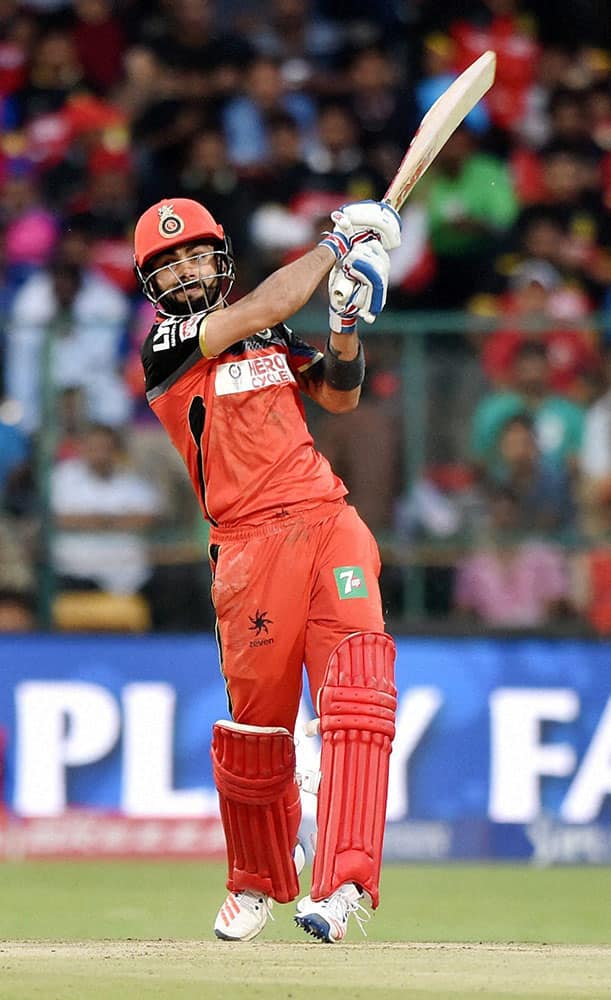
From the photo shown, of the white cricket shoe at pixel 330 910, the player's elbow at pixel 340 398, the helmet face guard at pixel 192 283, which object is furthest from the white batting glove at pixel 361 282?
the white cricket shoe at pixel 330 910

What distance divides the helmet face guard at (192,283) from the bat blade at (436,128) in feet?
2.00

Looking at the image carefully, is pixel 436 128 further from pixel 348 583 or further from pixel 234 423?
pixel 348 583

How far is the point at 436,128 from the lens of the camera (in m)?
6.59

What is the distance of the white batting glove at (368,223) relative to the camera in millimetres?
5969

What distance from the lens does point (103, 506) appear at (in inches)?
384

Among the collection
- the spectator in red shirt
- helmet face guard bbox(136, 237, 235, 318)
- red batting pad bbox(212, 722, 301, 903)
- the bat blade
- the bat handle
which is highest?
the bat blade

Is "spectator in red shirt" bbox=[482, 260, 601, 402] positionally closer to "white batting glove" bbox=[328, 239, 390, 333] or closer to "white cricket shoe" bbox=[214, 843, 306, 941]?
"white batting glove" bbox=[328, 239, 390, 333]

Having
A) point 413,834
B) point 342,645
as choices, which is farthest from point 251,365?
point 413,834

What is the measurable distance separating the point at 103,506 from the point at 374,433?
4.75 ft

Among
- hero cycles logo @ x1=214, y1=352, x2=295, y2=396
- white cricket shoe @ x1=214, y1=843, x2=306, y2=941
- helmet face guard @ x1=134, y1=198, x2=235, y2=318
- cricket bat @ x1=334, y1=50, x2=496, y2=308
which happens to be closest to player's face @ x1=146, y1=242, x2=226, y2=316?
helmet face guard @ x1=134, y1=198, x2=235, y2=318

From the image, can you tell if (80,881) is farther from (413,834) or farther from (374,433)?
(374,433)

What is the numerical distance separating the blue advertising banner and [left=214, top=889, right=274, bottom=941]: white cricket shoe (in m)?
3.16

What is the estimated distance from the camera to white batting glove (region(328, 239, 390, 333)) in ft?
19.4

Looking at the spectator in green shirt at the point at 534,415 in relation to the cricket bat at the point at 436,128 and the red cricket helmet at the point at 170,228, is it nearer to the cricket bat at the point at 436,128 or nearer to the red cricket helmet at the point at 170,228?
the cricket bat at the point at 436,128
